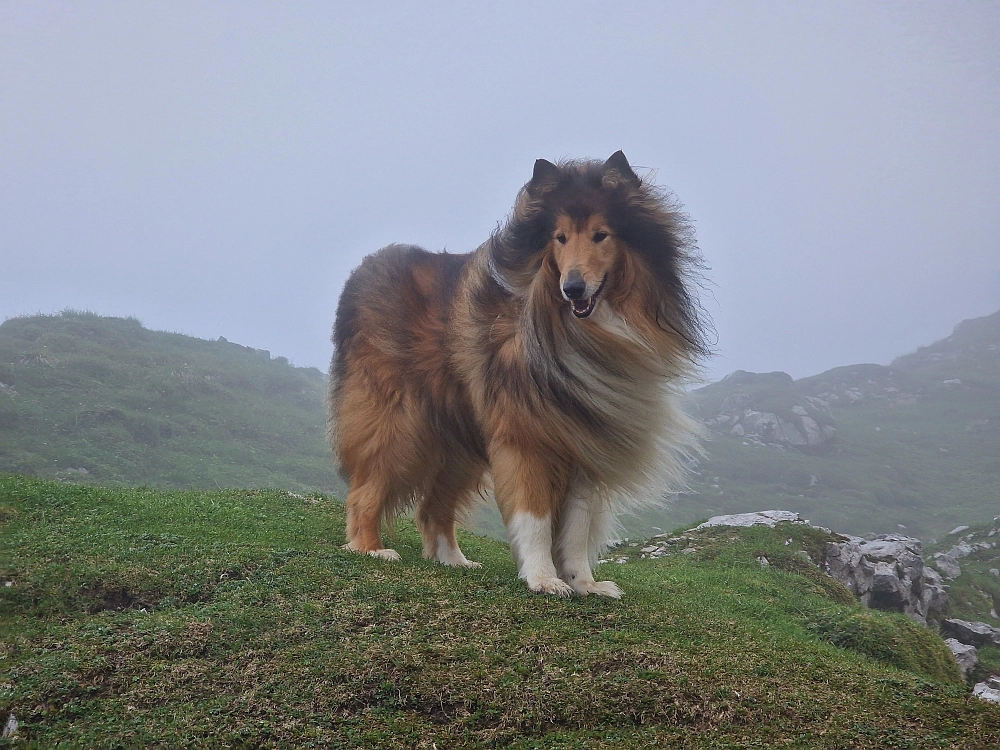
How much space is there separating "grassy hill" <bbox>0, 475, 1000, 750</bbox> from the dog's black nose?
2700 mm

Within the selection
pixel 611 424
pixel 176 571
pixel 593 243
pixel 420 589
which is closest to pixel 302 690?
pixel 420 589

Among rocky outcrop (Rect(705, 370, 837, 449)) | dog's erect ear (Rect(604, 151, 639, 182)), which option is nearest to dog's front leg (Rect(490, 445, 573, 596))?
dog's erect ear (Rect(604, 151, 639, 182))

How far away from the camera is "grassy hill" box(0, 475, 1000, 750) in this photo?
4.70 meters

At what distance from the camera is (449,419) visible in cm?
830

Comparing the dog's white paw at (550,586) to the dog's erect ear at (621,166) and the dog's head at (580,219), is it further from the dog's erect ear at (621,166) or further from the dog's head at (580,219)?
the dog's erect ear at (621,166)

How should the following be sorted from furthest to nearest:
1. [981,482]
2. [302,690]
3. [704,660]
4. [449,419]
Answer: [981,482]
[449,419]
[704,660]
[302,690]

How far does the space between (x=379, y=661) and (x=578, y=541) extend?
2675 millimetres

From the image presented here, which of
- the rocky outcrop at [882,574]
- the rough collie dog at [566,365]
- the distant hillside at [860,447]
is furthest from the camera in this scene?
the distant hillside at [860,447]

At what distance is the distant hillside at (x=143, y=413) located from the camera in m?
30.4

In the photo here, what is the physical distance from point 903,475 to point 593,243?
74.0m

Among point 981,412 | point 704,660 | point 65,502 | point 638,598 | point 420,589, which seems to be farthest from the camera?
point 981,412

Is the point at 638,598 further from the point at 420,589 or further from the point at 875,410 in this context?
the point at 875,410

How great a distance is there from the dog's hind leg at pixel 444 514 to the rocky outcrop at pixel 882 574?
26.7 feet

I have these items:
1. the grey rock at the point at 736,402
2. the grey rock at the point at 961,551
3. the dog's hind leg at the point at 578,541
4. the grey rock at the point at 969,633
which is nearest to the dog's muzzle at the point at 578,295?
the dog's hind leg at the point at 578,541
